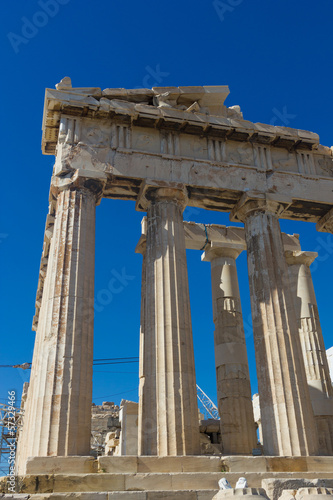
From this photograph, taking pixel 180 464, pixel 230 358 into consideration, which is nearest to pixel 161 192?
pixel 230 358

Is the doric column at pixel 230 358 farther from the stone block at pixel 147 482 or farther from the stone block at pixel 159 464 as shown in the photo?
the stone block at pixel 147 482

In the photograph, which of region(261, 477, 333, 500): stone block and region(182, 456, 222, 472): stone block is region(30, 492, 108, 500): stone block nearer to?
region(182, 456, 222, 472): stone block

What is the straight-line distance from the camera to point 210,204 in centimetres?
2164

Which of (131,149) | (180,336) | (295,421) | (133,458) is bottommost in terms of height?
(133,458)

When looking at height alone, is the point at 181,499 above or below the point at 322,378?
below

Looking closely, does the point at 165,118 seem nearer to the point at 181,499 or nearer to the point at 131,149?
the point at 131,149

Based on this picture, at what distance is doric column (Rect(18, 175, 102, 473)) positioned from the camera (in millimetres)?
14523

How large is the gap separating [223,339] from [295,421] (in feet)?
26.0

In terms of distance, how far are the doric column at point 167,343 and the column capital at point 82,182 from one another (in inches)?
73.3

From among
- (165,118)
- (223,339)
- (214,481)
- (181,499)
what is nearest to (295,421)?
(214,481)

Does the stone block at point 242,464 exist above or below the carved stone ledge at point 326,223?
below

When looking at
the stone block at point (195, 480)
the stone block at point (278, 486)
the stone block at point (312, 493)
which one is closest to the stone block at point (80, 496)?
the stone block at point (195, 480)

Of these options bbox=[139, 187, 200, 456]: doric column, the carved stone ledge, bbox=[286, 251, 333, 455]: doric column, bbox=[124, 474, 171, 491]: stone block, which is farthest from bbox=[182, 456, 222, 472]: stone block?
the carved stone ledge

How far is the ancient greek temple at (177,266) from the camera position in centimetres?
1566
